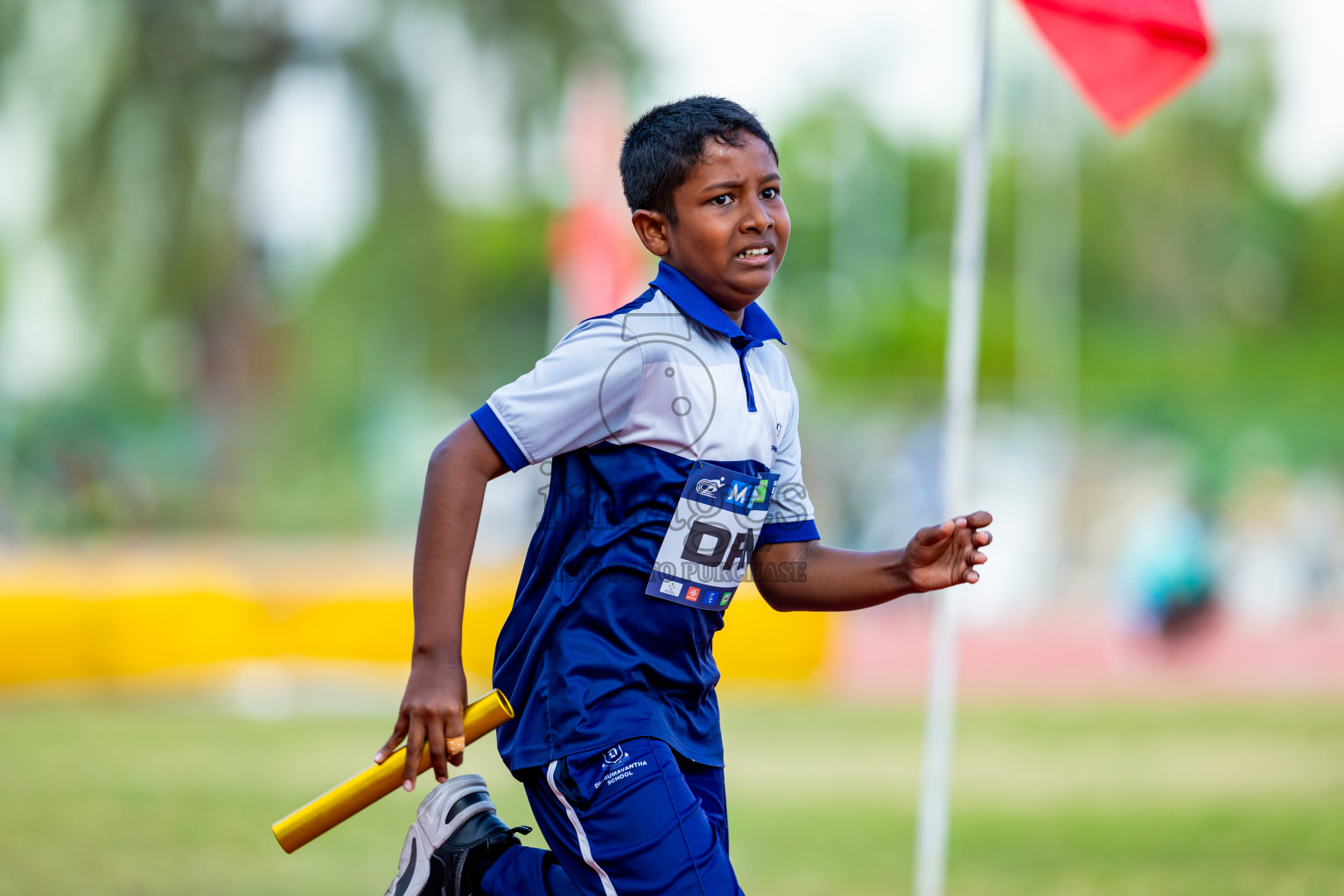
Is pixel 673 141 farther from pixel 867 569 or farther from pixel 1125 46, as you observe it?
pixel 1125 46

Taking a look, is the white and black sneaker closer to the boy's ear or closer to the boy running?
the boy running

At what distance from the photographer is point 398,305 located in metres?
20.7

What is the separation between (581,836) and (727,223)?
114 cm

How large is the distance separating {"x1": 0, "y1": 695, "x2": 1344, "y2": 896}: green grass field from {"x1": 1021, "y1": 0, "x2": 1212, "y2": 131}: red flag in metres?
2.57

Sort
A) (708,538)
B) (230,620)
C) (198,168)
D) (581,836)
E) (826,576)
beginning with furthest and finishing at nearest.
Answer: (198,168) < (230,620) < (826,576) < (708,538) < (581,836)

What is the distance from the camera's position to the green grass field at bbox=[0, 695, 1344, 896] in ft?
16.4

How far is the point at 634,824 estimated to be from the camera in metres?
2.48

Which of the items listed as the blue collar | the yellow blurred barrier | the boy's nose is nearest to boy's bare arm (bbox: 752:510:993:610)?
the blue collar

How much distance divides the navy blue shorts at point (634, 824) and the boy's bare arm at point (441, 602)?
216 mm

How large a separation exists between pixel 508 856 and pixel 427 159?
17.3 metres

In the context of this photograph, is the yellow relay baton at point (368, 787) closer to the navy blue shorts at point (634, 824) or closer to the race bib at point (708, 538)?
the navy blue shorts at point (634, 824)

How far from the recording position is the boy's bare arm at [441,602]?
2.44 meters

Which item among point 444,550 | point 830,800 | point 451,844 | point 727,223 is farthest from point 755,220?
point 830,800

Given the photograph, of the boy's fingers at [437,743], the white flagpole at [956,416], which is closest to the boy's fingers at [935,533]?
the boy's fingers at [437,743]
